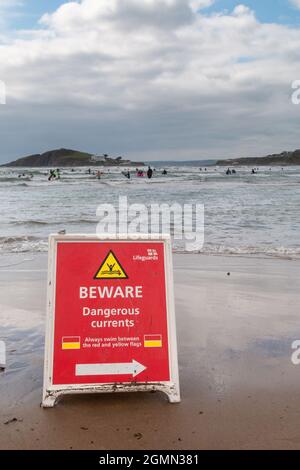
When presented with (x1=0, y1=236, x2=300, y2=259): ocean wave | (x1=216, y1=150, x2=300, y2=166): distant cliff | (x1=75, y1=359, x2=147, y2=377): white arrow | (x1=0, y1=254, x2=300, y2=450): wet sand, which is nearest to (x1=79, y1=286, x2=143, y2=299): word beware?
(x1=75, y1=359, x2=147, y2=377): white arrow

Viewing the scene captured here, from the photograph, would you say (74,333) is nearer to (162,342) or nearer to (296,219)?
(162,342)

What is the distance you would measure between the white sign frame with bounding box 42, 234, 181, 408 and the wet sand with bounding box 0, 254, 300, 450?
0.08 meters

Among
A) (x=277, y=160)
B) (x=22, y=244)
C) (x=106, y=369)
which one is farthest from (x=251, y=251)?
(x=277, y=160)

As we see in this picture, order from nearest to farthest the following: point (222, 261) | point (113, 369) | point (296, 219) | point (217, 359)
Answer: point (113, 369), point (217, 359), point (222, 261), point (296, 219)

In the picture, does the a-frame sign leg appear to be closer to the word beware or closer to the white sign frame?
the white sign frame

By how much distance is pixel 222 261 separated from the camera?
875cm

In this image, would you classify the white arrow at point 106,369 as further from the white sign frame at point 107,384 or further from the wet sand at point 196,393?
the wet sand at point 196,393

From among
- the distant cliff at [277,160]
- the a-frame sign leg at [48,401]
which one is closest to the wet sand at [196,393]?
the a-frame sign leg at [48,401]

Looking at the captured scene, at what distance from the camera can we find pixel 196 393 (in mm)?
3545

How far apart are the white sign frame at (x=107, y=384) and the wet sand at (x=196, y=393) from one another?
83 mm
